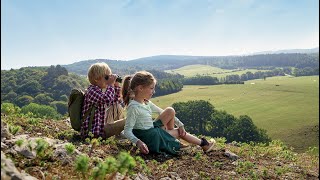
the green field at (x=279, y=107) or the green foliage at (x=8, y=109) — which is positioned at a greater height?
the green foliage at (x=8, y=109)

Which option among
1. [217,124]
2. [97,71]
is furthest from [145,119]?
[217,124]

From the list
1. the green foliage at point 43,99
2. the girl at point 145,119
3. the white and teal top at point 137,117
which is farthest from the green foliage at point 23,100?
the white and teal top at point 137,117

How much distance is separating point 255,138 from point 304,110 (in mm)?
45232

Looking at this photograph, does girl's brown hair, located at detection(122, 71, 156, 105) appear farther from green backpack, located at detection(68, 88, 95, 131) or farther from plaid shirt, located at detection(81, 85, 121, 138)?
green backpack, located at detection(68, 88, 95, 131)

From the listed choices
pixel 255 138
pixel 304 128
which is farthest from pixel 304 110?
pixel 255 138

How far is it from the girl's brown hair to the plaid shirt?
370 millimetres

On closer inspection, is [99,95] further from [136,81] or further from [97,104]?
[136,81]

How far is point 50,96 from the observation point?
158000 mm

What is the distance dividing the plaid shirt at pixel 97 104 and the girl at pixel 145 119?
0.41 m

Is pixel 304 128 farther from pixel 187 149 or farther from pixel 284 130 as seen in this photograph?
pixel 187 149

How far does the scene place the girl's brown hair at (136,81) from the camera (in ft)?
27.7

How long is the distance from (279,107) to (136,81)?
121 m

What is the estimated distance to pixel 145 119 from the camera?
856cm

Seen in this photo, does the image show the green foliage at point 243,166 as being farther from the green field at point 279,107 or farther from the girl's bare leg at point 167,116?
the green field at point 279,107
